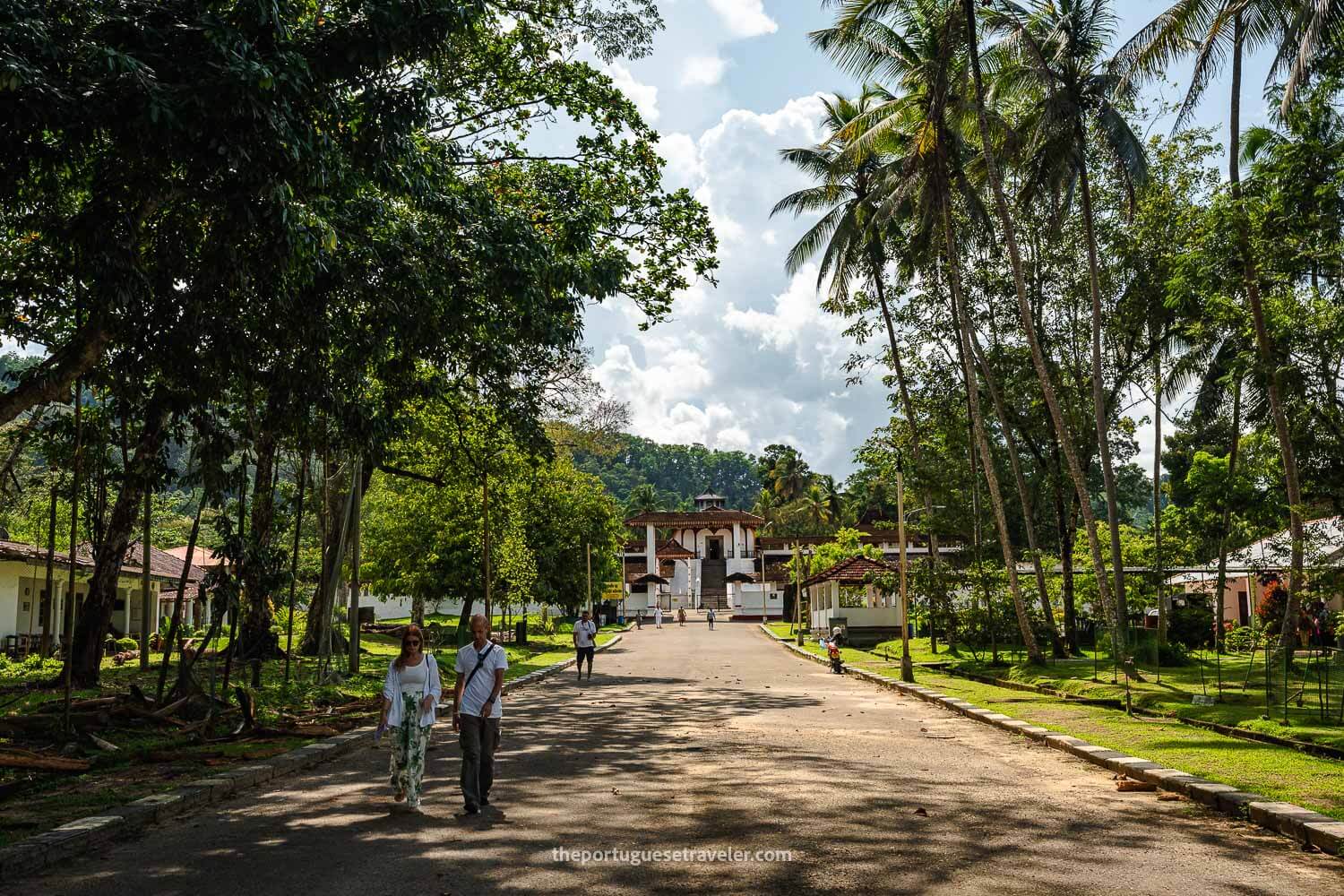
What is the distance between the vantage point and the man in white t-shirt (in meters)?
8.71

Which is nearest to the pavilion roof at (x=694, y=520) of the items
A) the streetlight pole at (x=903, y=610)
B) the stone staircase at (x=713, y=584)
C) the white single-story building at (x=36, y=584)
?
the stone staircase at (x=713, y=584)

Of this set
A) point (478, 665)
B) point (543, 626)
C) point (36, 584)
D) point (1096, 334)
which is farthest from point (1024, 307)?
point (543, 626)

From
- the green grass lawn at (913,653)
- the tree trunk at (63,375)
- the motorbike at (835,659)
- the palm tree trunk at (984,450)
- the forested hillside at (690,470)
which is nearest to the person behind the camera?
the tree trunk at (63,375)

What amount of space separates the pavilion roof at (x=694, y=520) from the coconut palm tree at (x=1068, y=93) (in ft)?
254

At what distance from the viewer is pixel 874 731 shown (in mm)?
14953

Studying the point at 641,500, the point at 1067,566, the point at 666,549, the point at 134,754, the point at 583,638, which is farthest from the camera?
the point at 641,500

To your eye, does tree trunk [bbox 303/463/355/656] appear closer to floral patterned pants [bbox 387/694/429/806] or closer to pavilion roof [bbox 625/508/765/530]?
floral patterned pants [bbox 387/694/429/806]

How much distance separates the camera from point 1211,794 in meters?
8.91

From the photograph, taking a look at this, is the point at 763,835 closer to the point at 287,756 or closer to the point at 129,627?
the point at 287,756

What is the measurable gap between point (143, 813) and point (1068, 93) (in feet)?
71.1

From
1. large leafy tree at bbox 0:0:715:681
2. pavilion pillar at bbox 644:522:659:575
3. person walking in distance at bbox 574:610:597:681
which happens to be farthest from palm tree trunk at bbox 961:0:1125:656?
pavilion pillar at bbox 644:522:659:575

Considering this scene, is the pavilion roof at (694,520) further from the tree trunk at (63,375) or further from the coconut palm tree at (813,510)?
the tree trunk at (63,375)

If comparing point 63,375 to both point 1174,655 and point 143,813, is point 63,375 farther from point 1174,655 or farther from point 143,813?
point 1174,655

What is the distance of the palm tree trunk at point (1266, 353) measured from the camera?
53.1 ft
